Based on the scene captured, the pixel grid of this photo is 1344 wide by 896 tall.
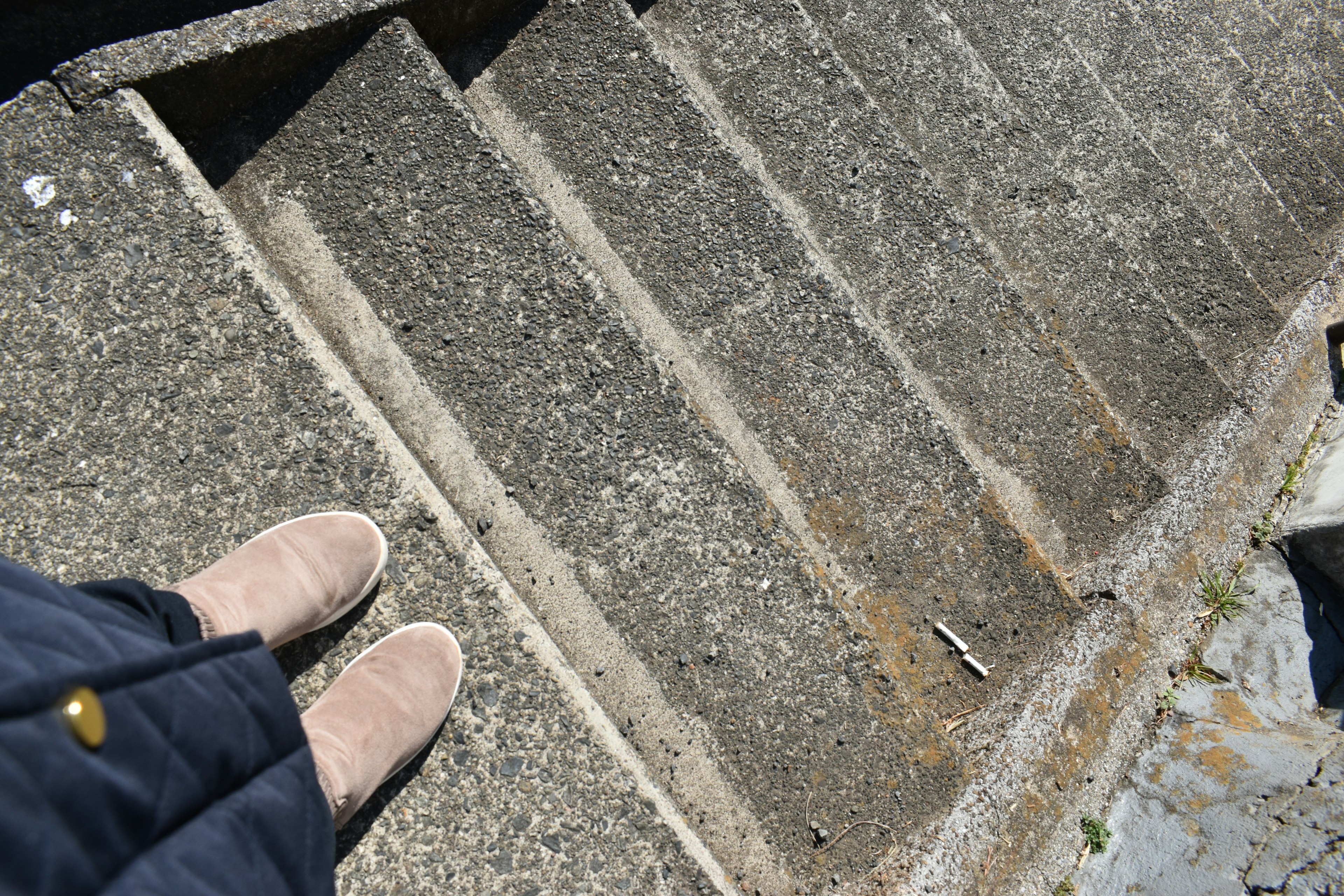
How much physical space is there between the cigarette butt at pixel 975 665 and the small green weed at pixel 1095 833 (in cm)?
47

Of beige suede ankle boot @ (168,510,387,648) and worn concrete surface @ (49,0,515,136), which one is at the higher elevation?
worn concrete surface @ (49,0,515,136)

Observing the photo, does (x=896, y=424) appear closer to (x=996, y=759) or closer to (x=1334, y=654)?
(x=996, y=759)

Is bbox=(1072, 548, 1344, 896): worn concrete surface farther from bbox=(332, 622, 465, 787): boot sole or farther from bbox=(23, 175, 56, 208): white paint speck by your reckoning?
bbox=(23, 175, 56, 208): white paint speck

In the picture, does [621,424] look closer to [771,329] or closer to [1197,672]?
[771,329]

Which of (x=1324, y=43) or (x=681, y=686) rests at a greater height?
(x=681, y=686)

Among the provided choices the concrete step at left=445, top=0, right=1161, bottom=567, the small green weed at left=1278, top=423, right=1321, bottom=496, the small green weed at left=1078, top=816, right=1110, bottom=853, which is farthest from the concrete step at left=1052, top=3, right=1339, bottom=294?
the small green weed at left=1078, top=816, right=1110, bottom=853

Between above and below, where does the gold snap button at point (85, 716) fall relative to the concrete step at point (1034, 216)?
above

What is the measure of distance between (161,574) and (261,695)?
0.59 metres

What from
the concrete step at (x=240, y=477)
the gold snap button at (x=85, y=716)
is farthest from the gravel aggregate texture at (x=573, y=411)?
the gold snap button at (x=85, y=716)

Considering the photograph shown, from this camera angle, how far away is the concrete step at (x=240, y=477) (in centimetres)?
148

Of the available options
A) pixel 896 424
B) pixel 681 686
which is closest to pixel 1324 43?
pixel 896 424

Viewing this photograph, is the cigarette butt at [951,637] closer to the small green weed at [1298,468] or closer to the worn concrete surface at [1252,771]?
the worn concrete surface at [1252,771]

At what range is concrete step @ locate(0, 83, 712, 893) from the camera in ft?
4.86

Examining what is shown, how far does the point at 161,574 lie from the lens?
1.51m
